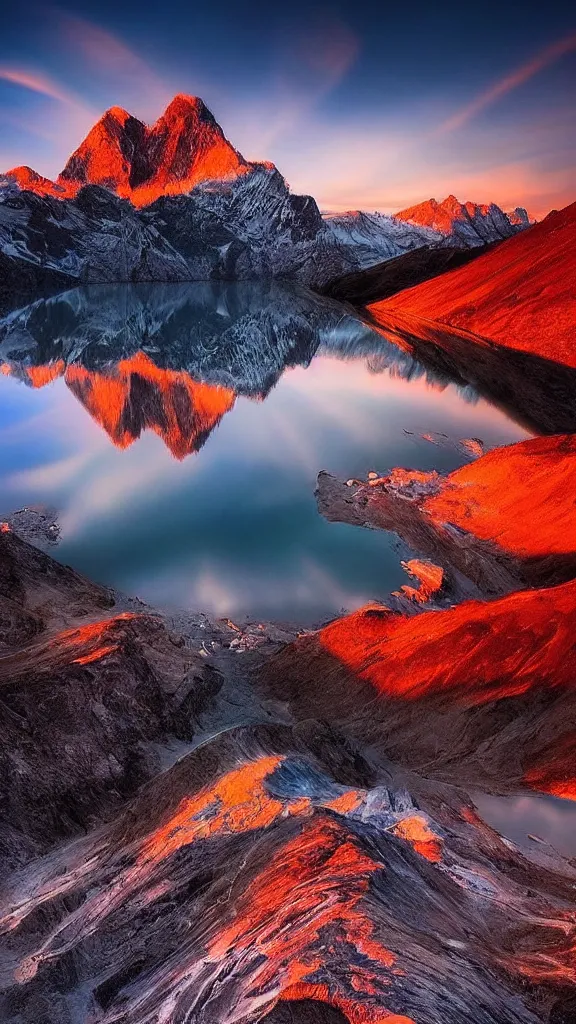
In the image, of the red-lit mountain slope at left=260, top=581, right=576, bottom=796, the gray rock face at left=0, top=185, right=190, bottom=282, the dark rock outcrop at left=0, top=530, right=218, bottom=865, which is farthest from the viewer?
the gray rock face at left=0, top=185, right=190, bottom=282

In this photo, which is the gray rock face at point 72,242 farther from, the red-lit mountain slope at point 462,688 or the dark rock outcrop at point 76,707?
the red-lit mountain slope at point 462,688

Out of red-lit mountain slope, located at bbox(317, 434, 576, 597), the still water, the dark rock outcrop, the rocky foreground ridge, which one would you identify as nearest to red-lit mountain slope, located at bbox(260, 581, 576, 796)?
the rocky foreground ridge

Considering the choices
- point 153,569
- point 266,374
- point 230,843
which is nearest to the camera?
point 230,843

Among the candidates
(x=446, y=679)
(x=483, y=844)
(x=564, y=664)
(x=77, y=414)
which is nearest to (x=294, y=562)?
(x=446, y=679)

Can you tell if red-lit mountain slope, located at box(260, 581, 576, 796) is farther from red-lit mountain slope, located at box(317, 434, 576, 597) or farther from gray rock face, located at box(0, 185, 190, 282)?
gray rock face, located at box(0, 185, 190, 282)

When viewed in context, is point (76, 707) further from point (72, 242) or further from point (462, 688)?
point (72, 242)

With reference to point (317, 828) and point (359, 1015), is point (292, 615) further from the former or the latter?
point (359, 1015)
